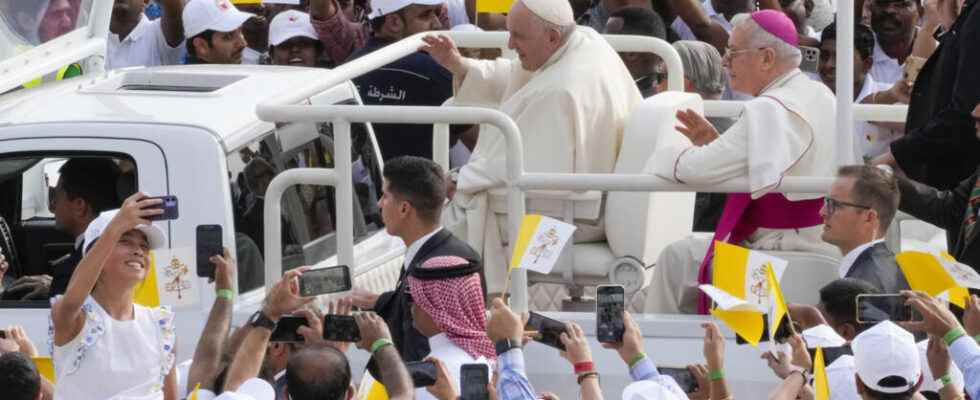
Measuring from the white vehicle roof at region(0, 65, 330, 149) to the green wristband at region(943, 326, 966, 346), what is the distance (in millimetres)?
2587

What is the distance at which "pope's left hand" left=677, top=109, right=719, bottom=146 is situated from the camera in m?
7.52

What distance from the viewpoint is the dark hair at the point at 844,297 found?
664 cm

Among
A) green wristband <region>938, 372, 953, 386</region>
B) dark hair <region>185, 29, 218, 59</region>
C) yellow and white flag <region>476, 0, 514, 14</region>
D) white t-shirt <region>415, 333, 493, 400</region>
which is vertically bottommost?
white t-shirt <region>415, 333, 493, 400</region>

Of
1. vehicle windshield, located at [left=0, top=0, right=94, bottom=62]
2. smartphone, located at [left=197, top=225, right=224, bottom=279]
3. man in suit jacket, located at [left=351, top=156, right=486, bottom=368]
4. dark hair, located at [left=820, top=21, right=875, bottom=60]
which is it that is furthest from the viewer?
dark hair, located at [left=820, top=21, right=875, bottom=60]

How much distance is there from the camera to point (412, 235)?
23.0ft

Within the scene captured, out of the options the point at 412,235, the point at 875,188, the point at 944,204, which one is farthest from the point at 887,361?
the point at 412,235

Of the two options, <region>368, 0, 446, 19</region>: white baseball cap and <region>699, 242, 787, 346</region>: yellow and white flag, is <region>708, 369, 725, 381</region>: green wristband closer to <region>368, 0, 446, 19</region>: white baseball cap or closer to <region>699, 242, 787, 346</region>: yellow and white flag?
<region>699, 242, 787, 346</region>: yellow and white flag

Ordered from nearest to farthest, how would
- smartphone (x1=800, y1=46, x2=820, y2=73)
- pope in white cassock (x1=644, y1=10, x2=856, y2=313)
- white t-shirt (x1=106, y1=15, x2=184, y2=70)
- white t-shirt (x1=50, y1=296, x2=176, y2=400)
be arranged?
white t-shirt (x1=50, y1=296, x2=176, y2=400)
pope in white cassock (x1=644, y1=10, x2=856, y2=313)
smartphone (x1=800, y1=46, x2=820, y2=73)
white t-shirt (x1=106, y1=15, x2=184, y2=70)

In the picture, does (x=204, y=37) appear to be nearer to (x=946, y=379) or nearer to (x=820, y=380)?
(x=946, y=379)

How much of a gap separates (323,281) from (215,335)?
1.23ft

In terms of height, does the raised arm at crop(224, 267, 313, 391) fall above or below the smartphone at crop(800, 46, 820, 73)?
below

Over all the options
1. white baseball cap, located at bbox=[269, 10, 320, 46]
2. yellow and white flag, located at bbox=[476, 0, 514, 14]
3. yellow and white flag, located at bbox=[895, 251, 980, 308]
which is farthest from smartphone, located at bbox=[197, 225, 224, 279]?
white baseball cap, located at bbox=[269, 10, 320, 46]

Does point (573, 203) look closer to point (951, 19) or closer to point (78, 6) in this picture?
point (951, 19)

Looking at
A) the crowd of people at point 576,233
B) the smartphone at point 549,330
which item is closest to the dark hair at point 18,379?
the crowd of people at point 576,233
